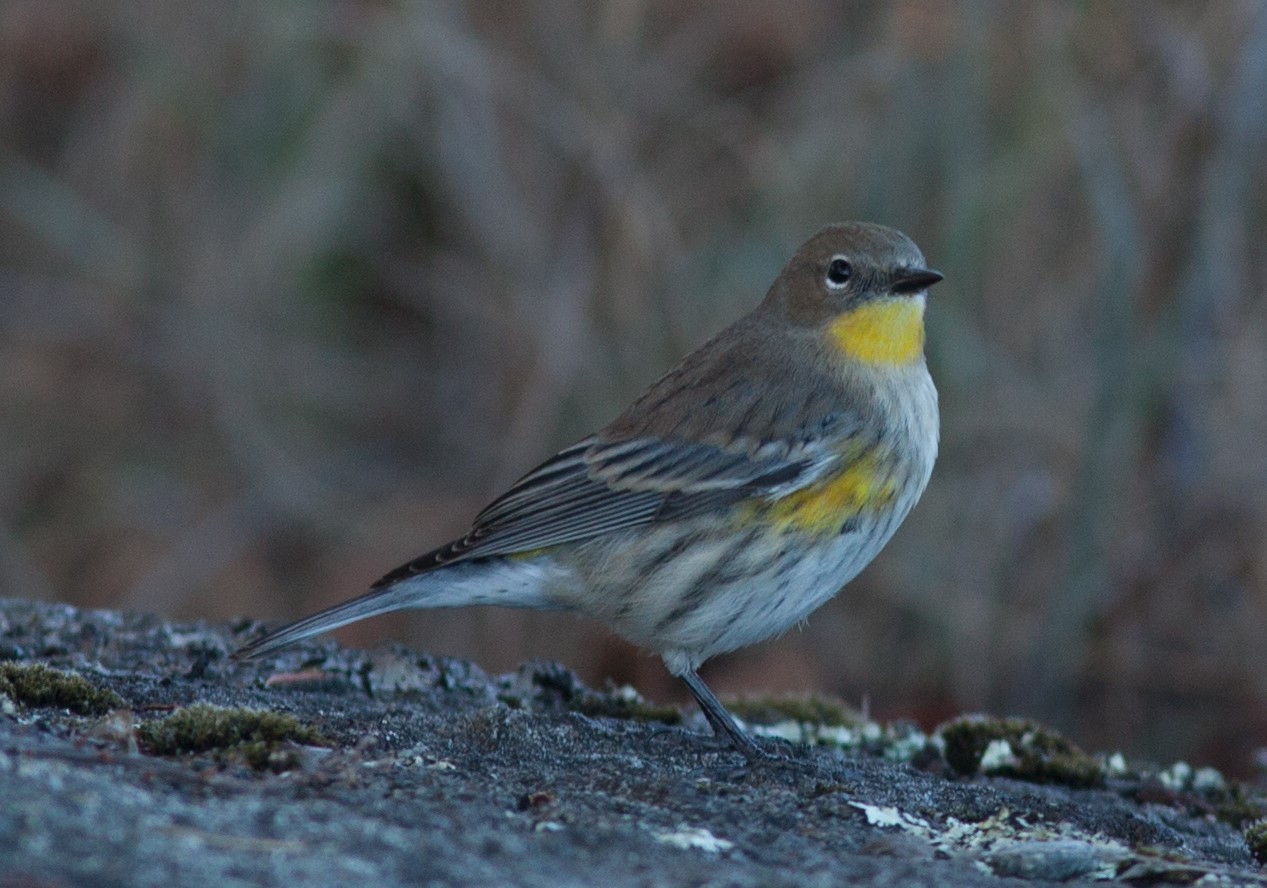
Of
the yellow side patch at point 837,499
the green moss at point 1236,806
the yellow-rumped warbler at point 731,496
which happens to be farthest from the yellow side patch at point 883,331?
the green moss at point 1236,806

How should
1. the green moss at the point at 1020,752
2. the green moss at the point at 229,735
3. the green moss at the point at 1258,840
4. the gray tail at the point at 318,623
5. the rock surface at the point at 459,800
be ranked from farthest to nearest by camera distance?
the green moss at the point at 1020,752 → the gray tail at the point at 318,623 → the green moss at the point at 1258,840 → the green moss at the point at 229,735 → the rock surface at the point at 459,800

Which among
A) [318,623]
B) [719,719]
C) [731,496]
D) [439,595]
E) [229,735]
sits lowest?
[229,735]

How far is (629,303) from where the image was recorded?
24.8 ft

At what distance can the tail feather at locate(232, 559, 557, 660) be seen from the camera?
427 centimetres

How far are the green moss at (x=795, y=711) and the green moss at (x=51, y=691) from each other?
2.17 m

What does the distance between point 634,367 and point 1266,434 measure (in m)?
2.83

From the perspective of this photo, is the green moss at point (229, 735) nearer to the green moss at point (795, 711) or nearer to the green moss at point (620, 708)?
the green moss at point (620, 708)

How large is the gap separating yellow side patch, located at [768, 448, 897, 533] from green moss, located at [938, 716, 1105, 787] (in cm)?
72

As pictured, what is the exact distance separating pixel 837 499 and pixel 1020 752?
2.93ft

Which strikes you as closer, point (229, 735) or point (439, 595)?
point (229, 735)

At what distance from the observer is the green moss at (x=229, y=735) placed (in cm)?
328

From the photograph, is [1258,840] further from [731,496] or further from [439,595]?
[439,595]

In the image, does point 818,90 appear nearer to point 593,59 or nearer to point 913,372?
point 593,59

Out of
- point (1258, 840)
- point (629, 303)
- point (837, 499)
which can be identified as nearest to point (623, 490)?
point (837, 499)
